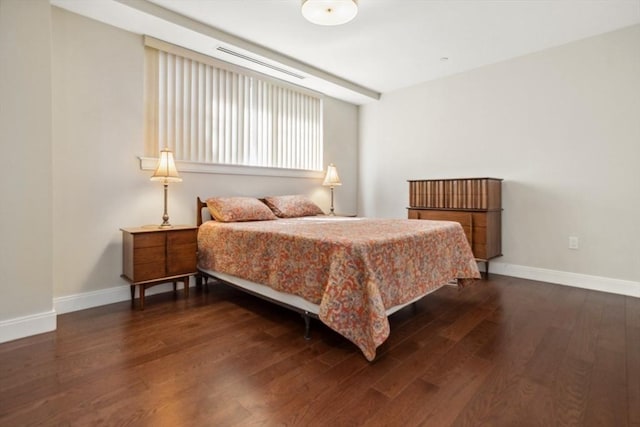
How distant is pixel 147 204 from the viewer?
3.01 meters

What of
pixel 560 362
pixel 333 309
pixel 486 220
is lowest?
pixel 560 362

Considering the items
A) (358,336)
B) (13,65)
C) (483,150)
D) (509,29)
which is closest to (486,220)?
(483,150)

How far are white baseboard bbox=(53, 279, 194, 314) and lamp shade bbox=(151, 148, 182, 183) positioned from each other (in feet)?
3.42

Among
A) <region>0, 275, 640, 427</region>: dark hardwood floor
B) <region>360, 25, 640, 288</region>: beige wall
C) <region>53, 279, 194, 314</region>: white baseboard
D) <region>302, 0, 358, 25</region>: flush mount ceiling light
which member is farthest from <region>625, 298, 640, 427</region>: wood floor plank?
<region>53, 279, 194, 314</region>: white baseboard

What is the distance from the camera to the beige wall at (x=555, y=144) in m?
3.04

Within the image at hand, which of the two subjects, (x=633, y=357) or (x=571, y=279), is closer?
(x=633, y=357)

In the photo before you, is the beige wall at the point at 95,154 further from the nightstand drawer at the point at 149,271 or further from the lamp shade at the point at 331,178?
the lamp shade at the point at 331,178

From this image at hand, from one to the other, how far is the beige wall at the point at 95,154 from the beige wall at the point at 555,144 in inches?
141

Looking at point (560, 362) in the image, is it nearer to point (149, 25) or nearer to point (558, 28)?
point (558, 28)

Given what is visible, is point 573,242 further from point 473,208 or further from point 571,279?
point 473,208

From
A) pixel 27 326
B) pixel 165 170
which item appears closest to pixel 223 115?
pixel 165 170

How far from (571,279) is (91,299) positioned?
461 centimetres

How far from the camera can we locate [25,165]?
212 centimetres

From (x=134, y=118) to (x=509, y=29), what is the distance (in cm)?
363
